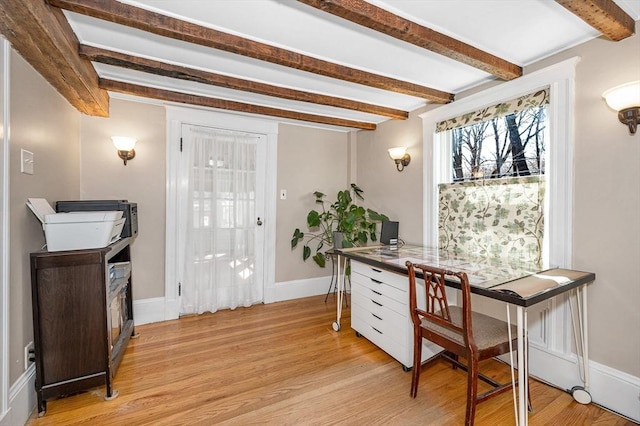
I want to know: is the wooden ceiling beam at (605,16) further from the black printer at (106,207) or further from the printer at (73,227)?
the black printer at (106,207)

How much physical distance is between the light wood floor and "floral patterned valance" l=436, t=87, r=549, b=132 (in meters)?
1.97

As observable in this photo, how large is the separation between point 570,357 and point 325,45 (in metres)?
2.62

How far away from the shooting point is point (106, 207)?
2.17 metres

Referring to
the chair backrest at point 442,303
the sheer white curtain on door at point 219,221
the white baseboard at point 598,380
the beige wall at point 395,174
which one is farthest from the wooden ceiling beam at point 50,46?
the white baseboard at point 598,380

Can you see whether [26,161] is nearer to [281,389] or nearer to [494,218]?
[281,389]

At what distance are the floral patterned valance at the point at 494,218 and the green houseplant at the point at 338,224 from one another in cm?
80

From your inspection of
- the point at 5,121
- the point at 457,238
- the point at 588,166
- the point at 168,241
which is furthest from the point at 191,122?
the point at 588,166

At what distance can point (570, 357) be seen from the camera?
1.94 m

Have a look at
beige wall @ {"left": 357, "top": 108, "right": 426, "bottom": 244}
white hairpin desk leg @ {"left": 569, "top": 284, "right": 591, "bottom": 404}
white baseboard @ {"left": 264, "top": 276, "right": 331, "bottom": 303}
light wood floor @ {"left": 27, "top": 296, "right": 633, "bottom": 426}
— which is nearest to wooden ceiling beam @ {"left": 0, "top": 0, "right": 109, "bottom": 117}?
light wood floor @ {"left": 27, "top": 296, "right": 633, "bottom": 426}

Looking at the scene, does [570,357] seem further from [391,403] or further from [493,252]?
[391,403]

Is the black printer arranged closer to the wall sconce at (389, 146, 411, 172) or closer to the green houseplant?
the green houseplant

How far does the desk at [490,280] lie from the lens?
57.3 inches

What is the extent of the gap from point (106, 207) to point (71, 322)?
2.64ft

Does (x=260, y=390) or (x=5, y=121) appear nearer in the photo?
(x=5, y=121)
